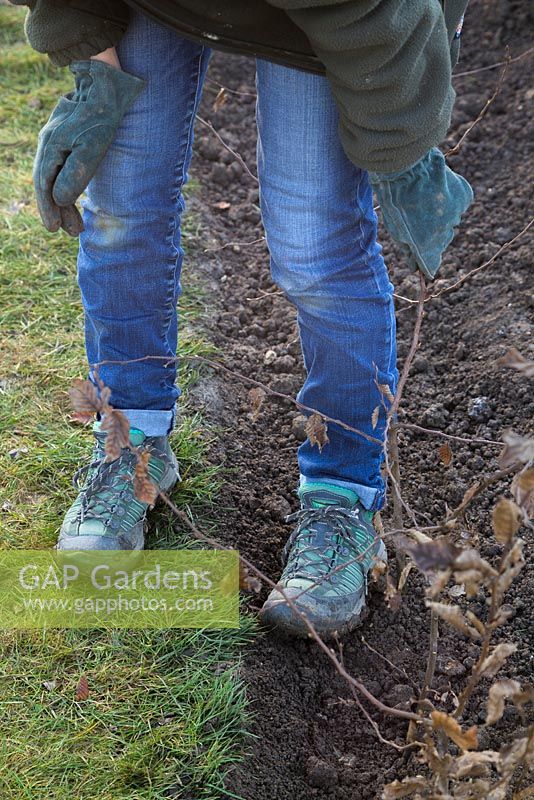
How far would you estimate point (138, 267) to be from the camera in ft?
6.53

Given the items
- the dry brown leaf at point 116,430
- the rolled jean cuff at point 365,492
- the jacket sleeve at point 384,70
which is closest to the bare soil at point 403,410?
the rolled jean cuff at point 365,492

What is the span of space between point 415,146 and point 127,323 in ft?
2.57

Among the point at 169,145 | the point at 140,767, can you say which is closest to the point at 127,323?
the point at 169,145

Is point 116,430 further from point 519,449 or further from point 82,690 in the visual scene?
point 82,690

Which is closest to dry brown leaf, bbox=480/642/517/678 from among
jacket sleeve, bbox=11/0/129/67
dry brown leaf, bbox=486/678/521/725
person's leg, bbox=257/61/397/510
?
dry brown leaf, bbox=486/678/521/725

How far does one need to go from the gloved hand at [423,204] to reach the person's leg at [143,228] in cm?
45

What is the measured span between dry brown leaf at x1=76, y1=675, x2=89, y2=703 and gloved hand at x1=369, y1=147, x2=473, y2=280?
1.06m

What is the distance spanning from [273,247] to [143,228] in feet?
0.98

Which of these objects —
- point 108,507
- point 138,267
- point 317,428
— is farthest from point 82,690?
point 138,267

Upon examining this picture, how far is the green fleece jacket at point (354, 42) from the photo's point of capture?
55.2 inches

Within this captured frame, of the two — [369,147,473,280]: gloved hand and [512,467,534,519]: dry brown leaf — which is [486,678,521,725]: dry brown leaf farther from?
[369,147,473,280]: gloved hand

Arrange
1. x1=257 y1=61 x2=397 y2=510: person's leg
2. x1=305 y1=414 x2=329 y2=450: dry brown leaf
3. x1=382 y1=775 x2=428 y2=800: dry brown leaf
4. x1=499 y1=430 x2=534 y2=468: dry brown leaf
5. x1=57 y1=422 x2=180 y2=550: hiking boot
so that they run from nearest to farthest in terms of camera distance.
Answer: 1. x1=499 y1=430 x2=534 y2=468: dry brown leaf
2. x1=382 y1=775 x2=428 y2=800: dry brown leaf
3. x1=257 y1=61 x2=397 y2=510: person's leg
4. x1=305 y1=414 x2=329 y2=450: dry brown leaf
5. x1=57 y1=422 x2=180 y2=550: hiking boot

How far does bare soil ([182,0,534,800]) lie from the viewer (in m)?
1.83

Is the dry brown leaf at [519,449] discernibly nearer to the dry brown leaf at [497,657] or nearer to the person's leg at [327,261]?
the dry brown leaf at [497,657]
